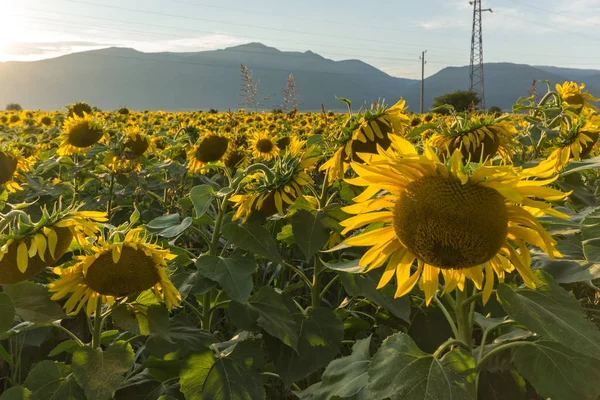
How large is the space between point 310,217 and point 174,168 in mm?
2165

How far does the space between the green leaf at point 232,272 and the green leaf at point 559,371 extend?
786 millimetres

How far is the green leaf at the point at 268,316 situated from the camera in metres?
1.58

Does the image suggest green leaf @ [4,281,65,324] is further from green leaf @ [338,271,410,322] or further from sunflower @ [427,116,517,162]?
sunflower @ [427,116,517,162]

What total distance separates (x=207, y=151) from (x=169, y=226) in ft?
5.65

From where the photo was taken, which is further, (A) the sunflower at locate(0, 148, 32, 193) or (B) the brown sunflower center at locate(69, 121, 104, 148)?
(B) the brown sunflower center at locate(69, 121, 104, 148)

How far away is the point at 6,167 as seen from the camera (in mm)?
→ 2697

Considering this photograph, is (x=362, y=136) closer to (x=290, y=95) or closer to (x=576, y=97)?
(x=576, y=97)

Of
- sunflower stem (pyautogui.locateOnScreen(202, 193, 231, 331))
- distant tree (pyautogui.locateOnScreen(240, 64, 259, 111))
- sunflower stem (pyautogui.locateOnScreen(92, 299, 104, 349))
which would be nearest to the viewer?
sunflower stem (pyautogui.locateOnScreen(92, 299, 104, 349))

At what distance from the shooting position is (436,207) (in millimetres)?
971

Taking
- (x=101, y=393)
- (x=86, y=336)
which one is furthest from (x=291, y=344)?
(x=86, y=336)

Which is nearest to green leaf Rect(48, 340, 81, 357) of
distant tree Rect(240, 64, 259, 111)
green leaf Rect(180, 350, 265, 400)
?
green leaf Rect(180, 350, 265, 400)

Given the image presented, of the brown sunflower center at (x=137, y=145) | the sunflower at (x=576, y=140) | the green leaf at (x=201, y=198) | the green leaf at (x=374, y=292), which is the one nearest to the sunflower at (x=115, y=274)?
the green leaf at (x=201, y=198)

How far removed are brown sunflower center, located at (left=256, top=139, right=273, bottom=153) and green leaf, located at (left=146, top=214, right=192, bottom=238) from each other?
2.57 metres

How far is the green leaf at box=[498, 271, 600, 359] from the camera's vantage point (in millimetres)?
946
